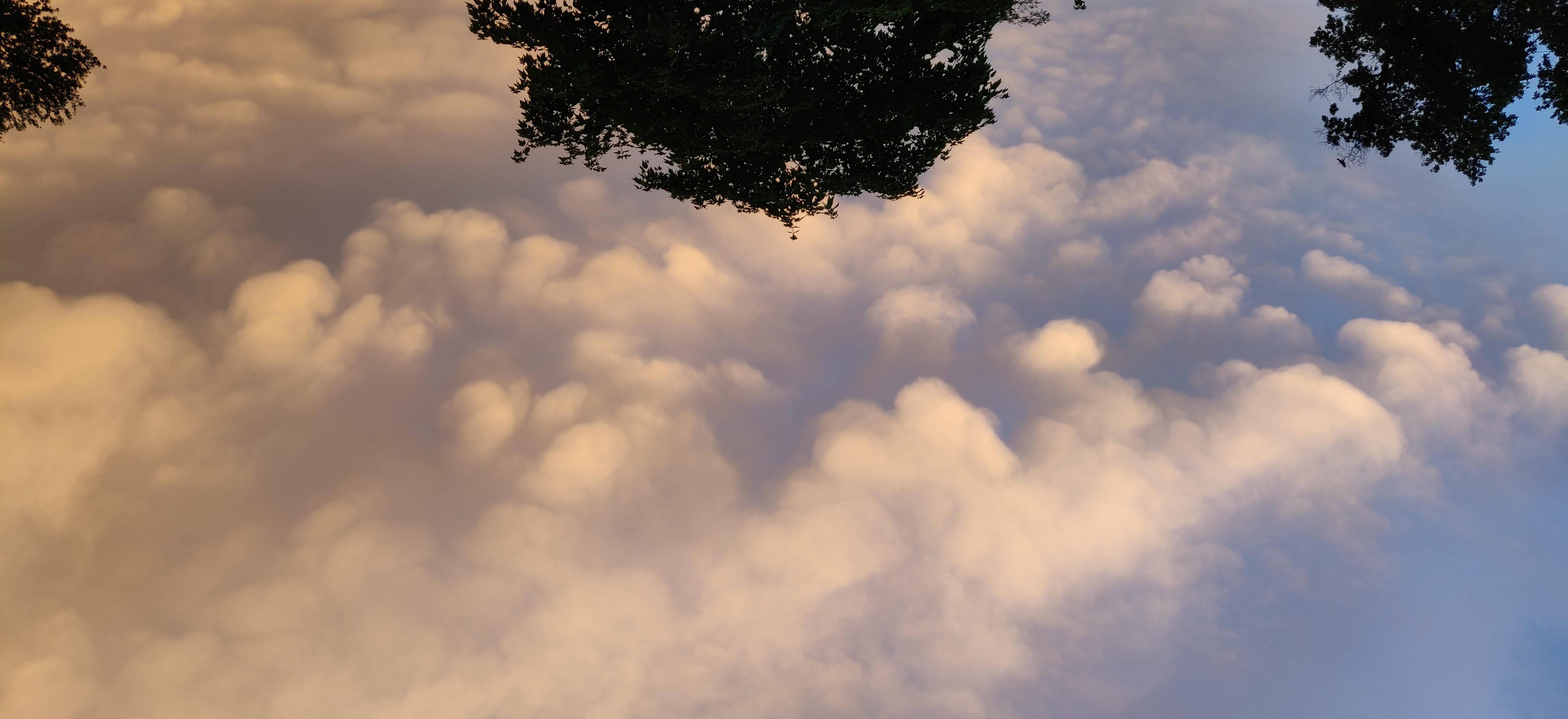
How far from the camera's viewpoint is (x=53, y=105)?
86.0 feet

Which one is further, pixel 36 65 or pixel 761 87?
pixel 36 65

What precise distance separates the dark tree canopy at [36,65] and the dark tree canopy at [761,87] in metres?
18.5

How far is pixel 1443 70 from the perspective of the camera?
73.6 feet

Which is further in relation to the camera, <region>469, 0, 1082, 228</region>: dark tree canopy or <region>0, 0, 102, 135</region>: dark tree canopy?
<region>0, 0, 102, 135</region>: dark tree canopy

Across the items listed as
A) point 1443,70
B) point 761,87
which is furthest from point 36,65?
point 1443,70

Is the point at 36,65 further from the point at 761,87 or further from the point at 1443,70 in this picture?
the point at 1443,70

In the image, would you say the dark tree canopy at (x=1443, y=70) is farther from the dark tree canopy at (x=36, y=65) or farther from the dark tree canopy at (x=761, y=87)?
Answer: the dark tree canopy at (x=36, y=65)

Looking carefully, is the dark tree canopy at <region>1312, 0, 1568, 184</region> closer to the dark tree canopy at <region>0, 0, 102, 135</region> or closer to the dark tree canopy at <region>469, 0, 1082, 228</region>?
the dark tree canopy at <region>469, 0, 1082, 228</region>

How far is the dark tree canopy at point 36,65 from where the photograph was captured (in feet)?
82.0

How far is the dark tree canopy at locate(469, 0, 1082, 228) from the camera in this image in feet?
57.5

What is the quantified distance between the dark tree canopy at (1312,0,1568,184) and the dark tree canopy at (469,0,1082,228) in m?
11.2

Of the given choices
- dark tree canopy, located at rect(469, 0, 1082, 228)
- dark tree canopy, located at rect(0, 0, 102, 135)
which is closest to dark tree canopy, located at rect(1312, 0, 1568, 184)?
dark tree canopy, located at rect(469, 0, 1082, 228)

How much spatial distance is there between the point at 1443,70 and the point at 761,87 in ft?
68.8

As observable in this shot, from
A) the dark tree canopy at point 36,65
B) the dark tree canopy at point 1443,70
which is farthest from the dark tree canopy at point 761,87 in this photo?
the dark tree canopy at point 36,65
